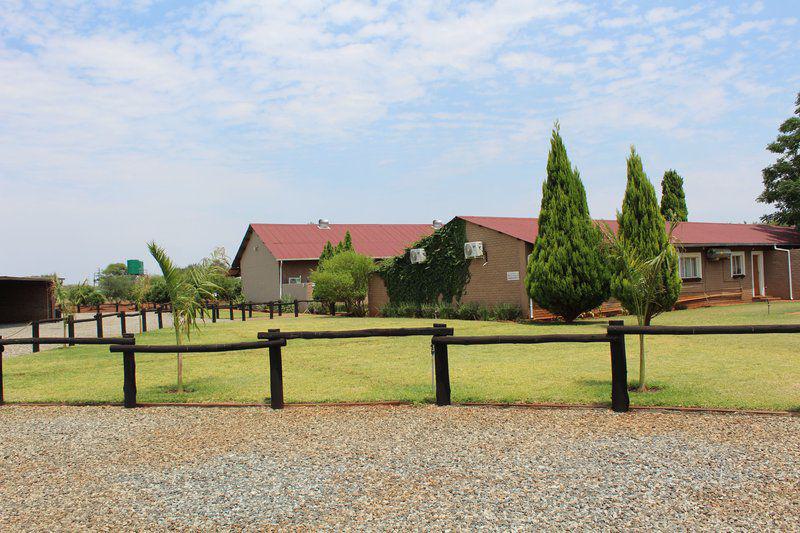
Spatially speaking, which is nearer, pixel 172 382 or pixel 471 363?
pixel 172 382

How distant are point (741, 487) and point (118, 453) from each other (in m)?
5.58

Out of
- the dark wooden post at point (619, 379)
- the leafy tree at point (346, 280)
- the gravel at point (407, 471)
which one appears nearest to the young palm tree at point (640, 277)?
the dark wooden post at point (619, 379)

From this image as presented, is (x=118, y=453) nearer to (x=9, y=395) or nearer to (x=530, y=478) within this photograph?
(x=530, y=478)

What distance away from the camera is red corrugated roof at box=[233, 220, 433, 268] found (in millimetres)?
39219

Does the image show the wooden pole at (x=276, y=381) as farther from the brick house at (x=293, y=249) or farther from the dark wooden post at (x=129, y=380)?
the brick house at (x=293, y=249)

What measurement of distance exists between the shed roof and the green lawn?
73.6 ft

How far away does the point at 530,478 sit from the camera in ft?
17.6

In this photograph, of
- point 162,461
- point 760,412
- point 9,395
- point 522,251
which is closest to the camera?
point 162,461

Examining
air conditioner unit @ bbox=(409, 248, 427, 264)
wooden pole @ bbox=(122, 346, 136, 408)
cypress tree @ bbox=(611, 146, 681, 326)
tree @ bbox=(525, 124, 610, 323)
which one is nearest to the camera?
wooden pole @ bbox=(122, 346, 136, 408)

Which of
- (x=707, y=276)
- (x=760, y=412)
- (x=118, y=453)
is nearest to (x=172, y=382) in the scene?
(x=118, y=453)

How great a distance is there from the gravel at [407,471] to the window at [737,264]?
25.3m

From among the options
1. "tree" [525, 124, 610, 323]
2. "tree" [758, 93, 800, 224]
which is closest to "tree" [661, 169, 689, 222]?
"tree" [758, 93, 800, 224]

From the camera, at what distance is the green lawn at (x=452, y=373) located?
8664 millimetres

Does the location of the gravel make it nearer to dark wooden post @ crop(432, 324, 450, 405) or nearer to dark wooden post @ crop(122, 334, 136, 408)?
dark wooden post @ crop(432, 324, 450, 405)
